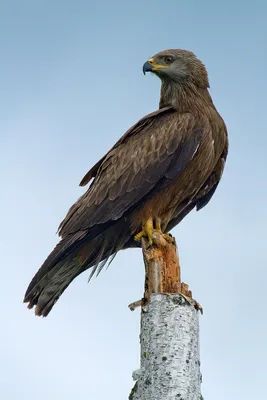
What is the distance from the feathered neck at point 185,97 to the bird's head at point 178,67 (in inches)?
3.1

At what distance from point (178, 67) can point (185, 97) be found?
546 millimetres

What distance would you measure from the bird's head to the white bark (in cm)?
386

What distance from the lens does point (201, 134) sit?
352 inches

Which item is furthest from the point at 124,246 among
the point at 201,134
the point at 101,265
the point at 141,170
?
the point at 201,134

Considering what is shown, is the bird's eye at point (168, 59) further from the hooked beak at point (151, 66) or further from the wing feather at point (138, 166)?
the wing feather at point (138, 166)

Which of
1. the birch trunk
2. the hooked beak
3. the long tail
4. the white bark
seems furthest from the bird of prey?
the white bark

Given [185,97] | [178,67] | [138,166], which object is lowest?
Result: [138,166]

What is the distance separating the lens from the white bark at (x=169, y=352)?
6.15 m

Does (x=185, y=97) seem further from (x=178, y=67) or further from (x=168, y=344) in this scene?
(x=168, y=344)

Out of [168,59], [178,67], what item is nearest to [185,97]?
[178,67]

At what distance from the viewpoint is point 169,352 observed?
20.6 ft

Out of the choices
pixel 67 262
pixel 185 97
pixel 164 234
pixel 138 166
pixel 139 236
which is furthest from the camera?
pixel 185 97

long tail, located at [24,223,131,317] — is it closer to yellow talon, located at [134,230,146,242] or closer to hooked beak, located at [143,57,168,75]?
yellow talon, located at [134,230,146,242]

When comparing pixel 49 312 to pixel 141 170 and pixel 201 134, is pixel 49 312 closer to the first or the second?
pixel 141 170
